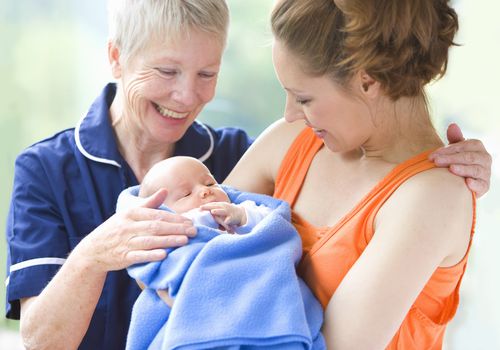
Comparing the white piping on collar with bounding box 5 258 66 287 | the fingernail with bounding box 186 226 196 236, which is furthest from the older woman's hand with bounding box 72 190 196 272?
the white piping on collar with bounding box 5 258 66 287

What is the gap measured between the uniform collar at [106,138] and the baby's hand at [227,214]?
55 centimetres

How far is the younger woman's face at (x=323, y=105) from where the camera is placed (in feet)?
5.52

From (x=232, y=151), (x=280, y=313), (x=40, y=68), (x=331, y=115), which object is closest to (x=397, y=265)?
(x=280, y=313)

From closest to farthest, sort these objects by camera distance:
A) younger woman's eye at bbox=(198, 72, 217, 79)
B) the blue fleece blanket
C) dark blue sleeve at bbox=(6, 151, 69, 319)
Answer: the blue fleece blanket
dark blue sleeve at bbox=(6, 151, 69, 319)
younger woman's eye at bbox=(198, 72, 217, 79)

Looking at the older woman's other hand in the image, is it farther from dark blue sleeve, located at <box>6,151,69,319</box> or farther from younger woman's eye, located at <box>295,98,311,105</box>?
dark blue sleeve, located at <box>6,151,69,319</box>

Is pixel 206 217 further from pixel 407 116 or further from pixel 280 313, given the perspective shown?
pixel 407 116

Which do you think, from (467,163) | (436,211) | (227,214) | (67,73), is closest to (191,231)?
(227,214)

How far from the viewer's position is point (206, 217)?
68.5 inches

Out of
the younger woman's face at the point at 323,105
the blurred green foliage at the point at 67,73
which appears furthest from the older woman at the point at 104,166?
the blurred green foliage at the point at 67,73

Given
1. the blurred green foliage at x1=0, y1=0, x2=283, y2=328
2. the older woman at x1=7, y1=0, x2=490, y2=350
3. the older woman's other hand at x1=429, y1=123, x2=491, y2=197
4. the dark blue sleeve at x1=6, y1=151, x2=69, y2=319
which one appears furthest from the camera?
the blurred green foliage at x1=0, y1=0, x2=283, y2=328

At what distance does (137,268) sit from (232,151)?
77cm

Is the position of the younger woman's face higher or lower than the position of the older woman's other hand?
higher

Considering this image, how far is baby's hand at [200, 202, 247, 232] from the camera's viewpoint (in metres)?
1.73

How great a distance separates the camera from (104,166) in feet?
7.19
